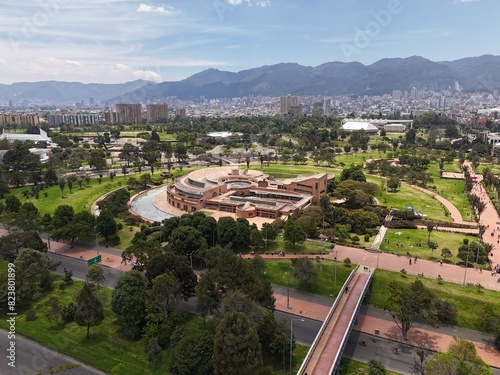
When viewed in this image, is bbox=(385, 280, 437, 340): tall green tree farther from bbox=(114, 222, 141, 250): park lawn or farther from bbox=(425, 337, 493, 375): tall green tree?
bbox=(114, 222, 141, 250): park lawn

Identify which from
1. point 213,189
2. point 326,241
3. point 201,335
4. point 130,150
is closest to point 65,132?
point 130,150

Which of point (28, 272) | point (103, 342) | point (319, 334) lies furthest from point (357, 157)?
point (103, 342)

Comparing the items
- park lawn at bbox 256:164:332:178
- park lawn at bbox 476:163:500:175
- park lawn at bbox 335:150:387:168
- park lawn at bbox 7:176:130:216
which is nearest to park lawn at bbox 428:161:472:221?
park lawn at bbox 476:163:500:175

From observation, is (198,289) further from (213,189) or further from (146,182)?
(146,182)

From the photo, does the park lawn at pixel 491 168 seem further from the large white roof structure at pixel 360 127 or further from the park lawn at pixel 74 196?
the park lawn at pixel 74 196

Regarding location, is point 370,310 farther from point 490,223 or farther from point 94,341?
point 490,223

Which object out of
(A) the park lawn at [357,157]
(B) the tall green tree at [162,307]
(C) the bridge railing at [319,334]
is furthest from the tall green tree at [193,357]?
(A) the park lawn at [357,157]
